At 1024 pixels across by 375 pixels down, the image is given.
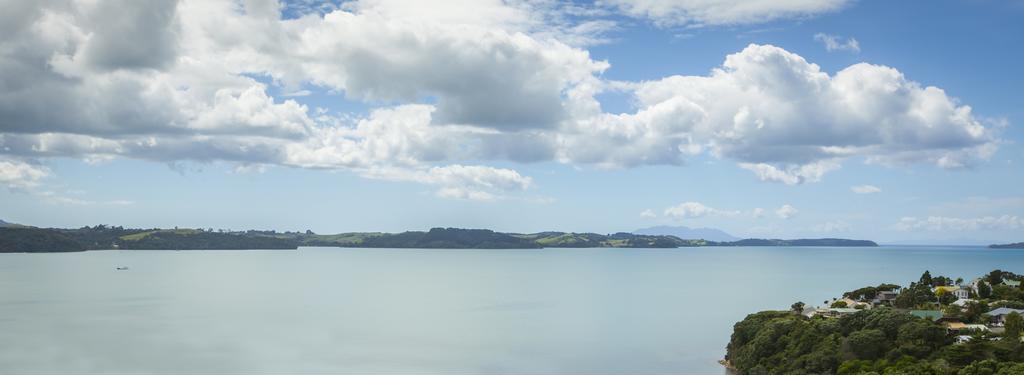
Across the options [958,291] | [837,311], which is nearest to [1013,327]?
[837,311]

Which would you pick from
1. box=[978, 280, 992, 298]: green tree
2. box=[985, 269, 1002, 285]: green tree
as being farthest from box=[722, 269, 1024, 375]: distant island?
box=[985, 269, 1002, 285]: green tree

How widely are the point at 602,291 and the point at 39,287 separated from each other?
82.2 m

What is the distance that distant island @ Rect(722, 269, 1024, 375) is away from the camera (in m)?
34.5

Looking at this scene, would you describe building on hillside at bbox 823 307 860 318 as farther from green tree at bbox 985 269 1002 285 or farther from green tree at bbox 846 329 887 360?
green tree at bbox 985 269 1002 285

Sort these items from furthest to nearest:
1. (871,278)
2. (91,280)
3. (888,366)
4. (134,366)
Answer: (871,278)
(91,280)
(134,366)
(888,366)

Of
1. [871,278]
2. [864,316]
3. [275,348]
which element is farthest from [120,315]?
[871,278]

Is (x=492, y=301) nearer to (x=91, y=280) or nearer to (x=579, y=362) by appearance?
(x=579, y=362)

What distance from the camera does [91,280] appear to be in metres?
125

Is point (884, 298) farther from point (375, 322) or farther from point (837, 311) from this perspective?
point (375, 322)

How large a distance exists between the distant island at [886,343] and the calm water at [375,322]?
5.72 meters

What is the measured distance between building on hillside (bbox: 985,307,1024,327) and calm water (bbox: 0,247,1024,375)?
682 inches

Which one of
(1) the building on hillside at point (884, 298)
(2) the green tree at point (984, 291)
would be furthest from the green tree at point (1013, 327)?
(1) the building on hillside at point (884, 298)

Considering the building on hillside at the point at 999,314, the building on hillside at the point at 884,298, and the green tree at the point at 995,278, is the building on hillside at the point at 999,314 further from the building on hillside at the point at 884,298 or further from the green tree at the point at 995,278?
the green tree at the point at 995,278

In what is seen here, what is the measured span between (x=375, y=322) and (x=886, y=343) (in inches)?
1918
